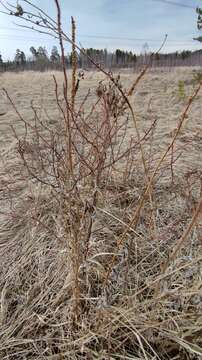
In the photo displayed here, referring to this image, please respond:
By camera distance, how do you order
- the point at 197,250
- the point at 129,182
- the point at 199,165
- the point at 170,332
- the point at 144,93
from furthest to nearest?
the point at 144,93
the point at 199,165
the point at 129,182
the point at 197,250
the point at 170,332

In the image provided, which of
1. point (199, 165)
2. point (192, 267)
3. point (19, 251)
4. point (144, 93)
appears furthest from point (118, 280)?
point (144, 93)

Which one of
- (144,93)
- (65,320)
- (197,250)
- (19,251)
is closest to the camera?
(65,320)

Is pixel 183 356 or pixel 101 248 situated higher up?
pixel 101 248

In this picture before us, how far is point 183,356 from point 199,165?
5.19 feet

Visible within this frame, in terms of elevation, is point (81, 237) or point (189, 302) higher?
point (81, 237)

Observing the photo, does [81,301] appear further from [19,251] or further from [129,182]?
[129,182]

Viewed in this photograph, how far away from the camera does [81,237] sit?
1070 mm

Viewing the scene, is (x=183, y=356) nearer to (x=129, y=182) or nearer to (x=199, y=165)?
(x=129, y=182)

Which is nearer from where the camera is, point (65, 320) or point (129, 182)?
point (65, 320)

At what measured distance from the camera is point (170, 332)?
876 mm

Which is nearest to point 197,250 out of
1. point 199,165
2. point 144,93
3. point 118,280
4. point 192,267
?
point 192,267

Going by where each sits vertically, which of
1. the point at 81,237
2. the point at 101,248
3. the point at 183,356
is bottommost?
the point at 183,356

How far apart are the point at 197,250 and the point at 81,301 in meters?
0.45

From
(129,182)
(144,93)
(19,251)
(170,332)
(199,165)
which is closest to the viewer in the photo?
(170,332)
